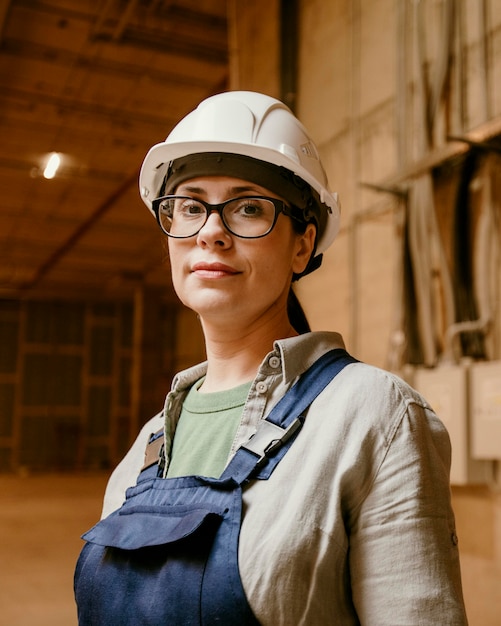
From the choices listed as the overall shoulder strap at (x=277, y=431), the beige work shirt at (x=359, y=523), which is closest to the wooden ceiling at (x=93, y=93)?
the overall shoulder strap at (x=277, y=431)

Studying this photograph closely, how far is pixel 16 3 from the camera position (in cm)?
429

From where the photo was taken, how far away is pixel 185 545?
932 mm

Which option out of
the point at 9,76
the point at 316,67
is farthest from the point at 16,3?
the point at 316,67

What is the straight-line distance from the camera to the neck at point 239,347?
1.17 meters

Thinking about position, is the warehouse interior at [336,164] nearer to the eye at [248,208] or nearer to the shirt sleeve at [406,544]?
the eye at [248,208]

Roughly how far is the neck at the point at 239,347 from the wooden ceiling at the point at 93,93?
89.6 inches

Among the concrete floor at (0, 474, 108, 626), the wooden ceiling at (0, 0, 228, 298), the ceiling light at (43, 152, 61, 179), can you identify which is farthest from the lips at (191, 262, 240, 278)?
the ceiling light at (43, 152, 61, 179)

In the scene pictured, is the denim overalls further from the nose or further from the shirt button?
the nose

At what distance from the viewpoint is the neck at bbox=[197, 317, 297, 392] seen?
3.84 ft

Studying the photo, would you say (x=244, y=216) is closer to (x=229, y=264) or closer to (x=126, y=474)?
(x=229, y=264)

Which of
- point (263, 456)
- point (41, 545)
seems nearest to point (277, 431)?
point (263, 456)

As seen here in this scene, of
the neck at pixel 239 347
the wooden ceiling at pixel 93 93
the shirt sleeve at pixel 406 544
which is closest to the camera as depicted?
the shirt sleeve at pixel 406 544

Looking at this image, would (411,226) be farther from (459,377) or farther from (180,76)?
(180,76)

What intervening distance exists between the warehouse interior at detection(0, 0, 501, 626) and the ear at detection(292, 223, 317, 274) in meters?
0.39
